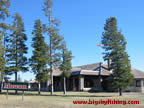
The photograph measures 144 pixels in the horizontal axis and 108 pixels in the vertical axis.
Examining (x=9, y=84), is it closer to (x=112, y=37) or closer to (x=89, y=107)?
(x=89, y=107)

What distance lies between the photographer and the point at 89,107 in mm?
13188

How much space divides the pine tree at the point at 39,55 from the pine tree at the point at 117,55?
9.40m

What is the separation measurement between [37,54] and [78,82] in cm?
1493

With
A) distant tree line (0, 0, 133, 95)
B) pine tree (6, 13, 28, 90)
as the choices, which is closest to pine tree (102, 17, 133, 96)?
distant tree line (0, 0, 133, 95)

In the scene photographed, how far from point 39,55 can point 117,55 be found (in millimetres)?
11710

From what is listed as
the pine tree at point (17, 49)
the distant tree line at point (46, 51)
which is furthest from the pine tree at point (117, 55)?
the pine tree at point (17, 49)

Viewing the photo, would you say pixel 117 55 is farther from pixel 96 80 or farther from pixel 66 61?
pixel 96 80

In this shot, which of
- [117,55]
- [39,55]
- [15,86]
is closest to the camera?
[15,86]

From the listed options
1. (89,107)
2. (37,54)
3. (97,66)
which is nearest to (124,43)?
(37,54)

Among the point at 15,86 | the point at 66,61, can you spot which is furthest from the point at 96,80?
the point at 15,86

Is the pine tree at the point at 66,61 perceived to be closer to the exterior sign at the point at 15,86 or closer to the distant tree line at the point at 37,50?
the distant tree line at the point at 37,50

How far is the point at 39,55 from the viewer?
99.6ft

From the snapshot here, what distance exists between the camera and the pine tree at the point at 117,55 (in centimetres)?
2611

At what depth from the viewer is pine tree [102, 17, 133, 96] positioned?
26109 mm
